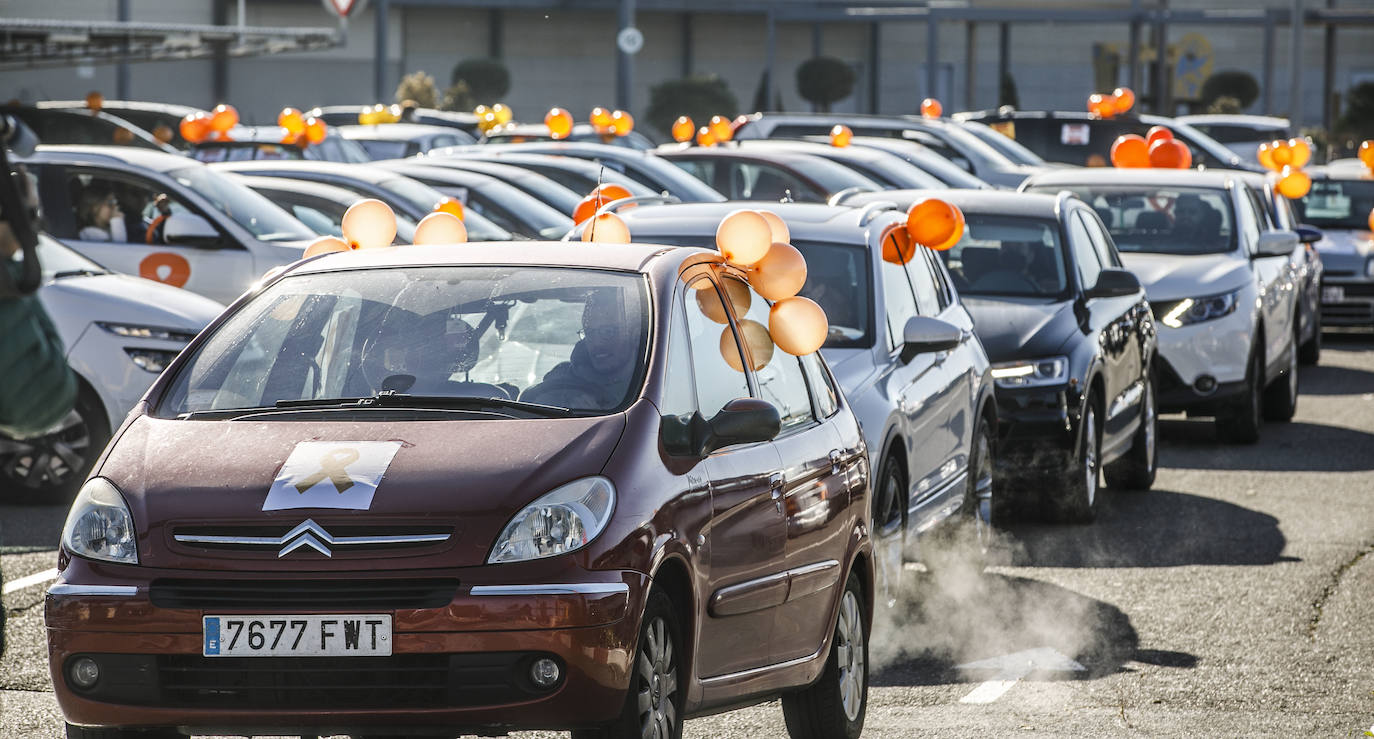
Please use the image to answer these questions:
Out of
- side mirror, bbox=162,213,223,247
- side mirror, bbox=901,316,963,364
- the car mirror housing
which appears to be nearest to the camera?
side mirror, bbox=901,316,963,364

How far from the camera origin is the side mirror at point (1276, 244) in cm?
1417

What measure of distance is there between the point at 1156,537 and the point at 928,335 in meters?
2.80

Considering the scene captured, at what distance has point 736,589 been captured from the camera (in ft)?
18.1

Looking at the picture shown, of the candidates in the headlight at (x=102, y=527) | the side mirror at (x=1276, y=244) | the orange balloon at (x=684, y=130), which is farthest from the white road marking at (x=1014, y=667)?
the orange balloon at (x=684, y=130)

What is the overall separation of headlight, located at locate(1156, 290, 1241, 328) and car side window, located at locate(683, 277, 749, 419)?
8.05 meters

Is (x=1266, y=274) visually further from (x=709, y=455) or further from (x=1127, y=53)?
(x=1127, y=53)

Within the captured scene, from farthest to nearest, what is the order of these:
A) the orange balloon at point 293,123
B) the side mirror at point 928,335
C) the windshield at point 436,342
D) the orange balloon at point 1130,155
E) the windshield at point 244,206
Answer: the orange balloon at point 293,123 → the orange balloon at point 1130,155 → the windshield at point 244,206 → the side mirror at point 928,335 → the windshield at point 436,342

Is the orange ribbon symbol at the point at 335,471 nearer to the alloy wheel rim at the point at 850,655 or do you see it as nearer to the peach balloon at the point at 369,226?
the alloy wheel rim at the point at 850,655

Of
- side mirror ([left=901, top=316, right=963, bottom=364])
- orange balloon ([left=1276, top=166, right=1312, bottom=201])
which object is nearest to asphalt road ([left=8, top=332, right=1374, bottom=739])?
side mirror ([left=901, top=316, right=963, bottom=364])

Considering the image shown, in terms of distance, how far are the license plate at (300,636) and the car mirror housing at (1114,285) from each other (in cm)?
683

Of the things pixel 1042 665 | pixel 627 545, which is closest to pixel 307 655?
pixel 627 545

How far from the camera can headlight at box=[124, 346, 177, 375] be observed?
1054cm

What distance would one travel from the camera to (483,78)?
178ft

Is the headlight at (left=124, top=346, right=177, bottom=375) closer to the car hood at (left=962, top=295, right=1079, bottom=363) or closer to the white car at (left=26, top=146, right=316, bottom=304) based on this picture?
the white car at (left=26, top=146, right=316, bottom=304)
